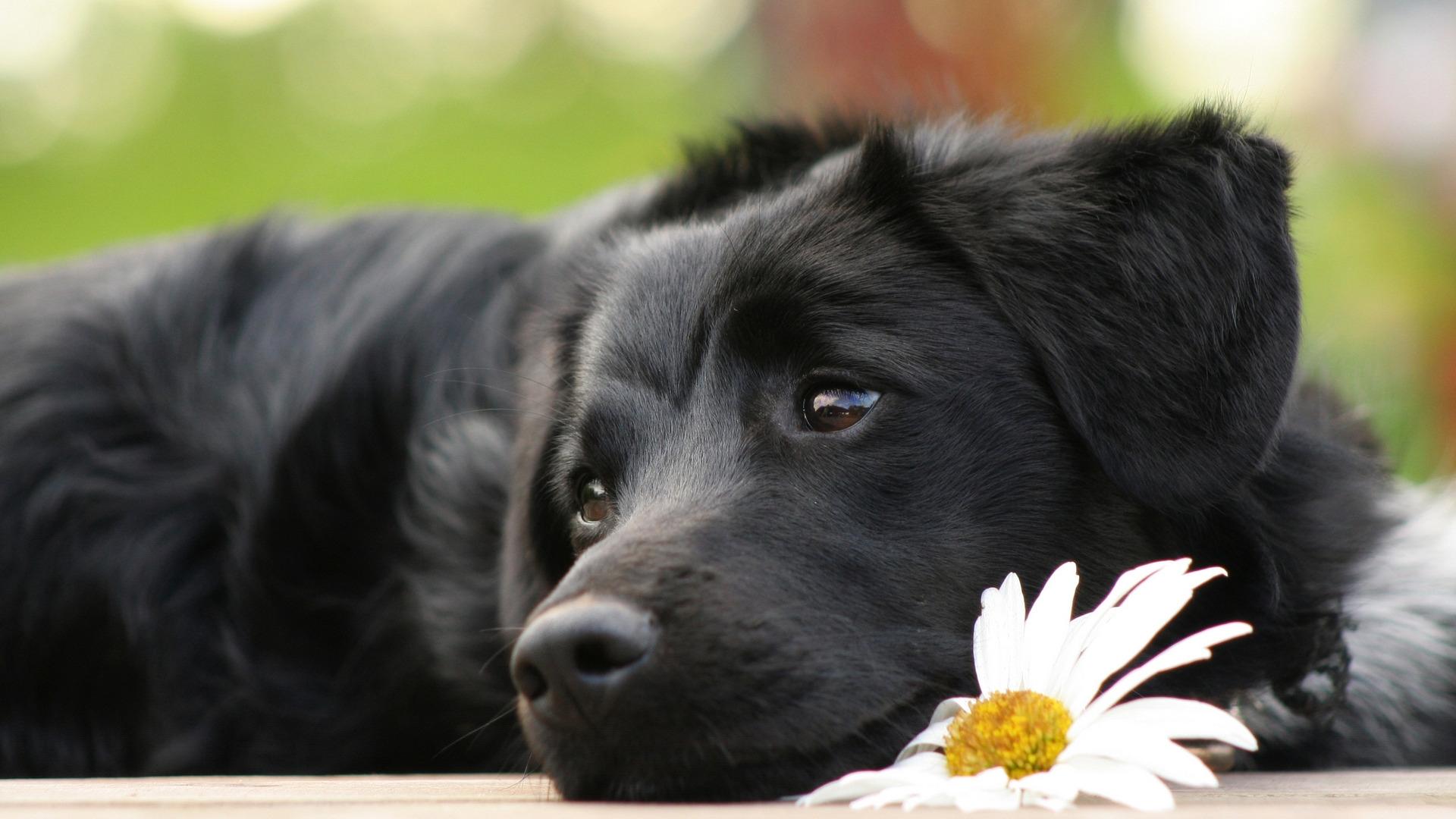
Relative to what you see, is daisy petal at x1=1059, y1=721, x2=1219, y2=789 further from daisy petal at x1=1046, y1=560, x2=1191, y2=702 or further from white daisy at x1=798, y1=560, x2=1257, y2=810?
daisy petal at x1=1046, y1=560, x2=1191, y2=702

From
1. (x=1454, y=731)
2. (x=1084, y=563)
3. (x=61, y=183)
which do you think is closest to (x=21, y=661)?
(x=1084, y=563)

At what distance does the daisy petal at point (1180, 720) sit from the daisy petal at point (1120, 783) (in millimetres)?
61

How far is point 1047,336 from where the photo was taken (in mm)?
2143

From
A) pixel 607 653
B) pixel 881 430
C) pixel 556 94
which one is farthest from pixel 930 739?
pixel 556 94

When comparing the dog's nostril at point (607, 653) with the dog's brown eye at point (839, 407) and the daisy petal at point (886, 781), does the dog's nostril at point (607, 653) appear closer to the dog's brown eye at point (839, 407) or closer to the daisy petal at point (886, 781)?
the daisy petal at point (886, 781)

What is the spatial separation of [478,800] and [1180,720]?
0.87m

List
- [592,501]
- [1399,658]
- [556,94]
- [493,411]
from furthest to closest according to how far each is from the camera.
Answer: [556,94]
[493,411]
[1399,658]
[592,501]

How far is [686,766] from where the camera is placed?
1.74m

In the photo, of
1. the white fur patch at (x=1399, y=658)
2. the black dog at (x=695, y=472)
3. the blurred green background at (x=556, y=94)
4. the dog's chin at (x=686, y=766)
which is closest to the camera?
the dog's chin at (x=686, y=766)

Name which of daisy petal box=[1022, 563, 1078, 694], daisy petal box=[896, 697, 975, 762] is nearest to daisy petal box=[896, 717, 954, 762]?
daisy petal box=[896, 697, 975, 762]

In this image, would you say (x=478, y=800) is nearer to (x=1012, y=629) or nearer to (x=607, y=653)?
(x=607, y=653)

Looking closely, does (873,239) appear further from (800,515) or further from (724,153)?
(724,153)

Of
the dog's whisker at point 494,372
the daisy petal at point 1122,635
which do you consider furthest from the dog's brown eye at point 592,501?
the daisy petal at point 1122,635

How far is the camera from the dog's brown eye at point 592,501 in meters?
2.42
